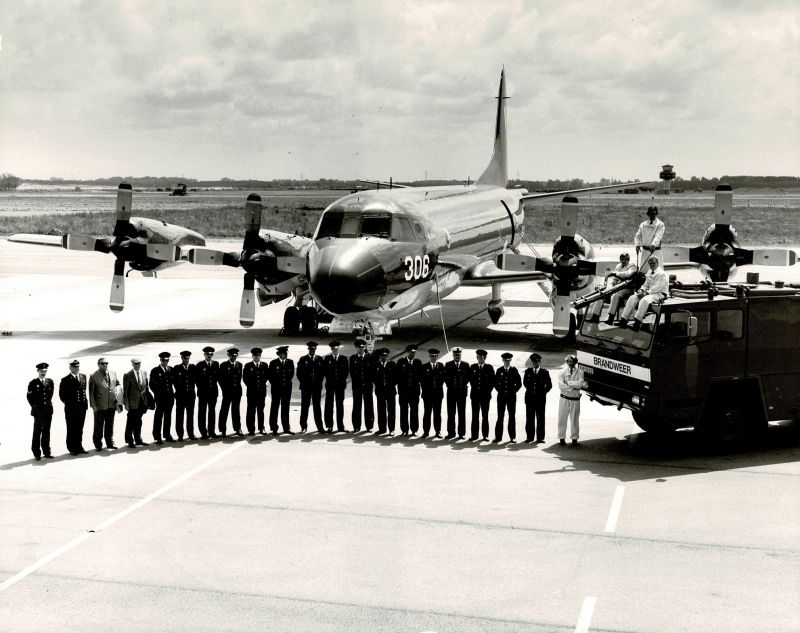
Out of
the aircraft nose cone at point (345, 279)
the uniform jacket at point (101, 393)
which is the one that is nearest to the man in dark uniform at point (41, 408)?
the uniform jacket at point (101, 393)

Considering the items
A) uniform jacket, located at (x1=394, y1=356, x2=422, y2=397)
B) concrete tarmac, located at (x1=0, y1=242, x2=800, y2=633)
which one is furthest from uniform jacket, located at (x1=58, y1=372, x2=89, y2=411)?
uniform jacket, located at (x1=394, y1=356, x2=422, y2=397)

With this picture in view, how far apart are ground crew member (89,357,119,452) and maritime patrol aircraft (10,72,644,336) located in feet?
17.6

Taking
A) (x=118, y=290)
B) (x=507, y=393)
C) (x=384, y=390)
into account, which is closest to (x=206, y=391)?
(x=384, y=390)

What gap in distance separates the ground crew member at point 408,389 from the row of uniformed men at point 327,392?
0.02 metres

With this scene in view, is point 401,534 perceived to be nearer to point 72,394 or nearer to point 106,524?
point 106,524

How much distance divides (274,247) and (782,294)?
44.3 ft

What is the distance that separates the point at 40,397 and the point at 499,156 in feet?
84.7

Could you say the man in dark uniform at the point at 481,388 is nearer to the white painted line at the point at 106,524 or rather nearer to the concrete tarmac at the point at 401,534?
the concrete tarmac at the point at 401,534

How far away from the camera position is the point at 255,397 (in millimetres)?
14289

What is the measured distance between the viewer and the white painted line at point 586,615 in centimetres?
778

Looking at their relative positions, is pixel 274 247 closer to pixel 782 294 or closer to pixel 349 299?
pixel 349 299

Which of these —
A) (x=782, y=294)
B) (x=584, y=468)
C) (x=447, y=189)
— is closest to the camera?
(x=584, y=468)

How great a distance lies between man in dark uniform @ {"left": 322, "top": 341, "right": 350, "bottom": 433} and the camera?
14.4m

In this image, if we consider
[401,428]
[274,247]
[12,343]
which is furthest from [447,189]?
[401,428]
